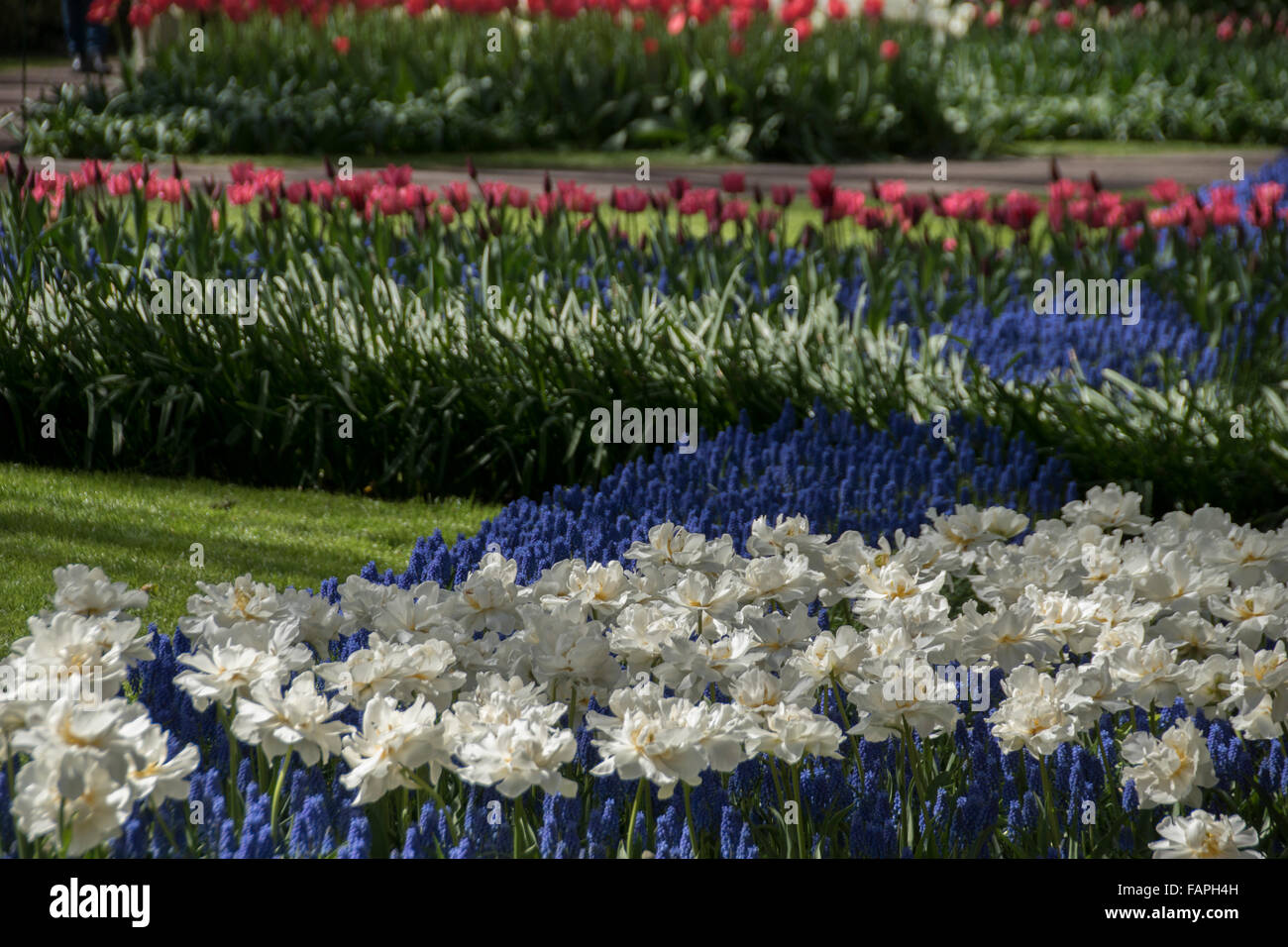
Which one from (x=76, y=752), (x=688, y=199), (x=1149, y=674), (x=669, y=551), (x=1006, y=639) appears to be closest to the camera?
(x=76, y=752)

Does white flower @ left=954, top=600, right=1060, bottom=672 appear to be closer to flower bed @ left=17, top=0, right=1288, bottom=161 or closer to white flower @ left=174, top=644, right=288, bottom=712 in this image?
white flower @ left=174, top=644, right=288, bottom=712

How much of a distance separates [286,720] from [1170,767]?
3.96 ft

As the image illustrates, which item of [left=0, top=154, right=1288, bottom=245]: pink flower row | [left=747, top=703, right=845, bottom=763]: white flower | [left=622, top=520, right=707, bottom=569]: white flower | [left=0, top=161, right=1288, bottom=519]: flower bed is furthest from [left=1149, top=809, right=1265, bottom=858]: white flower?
[left=0, top=154, right=1288, bottom=245]: pink flower row

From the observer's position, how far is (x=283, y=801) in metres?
2.17

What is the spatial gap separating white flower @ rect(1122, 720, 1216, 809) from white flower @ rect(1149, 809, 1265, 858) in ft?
0.35

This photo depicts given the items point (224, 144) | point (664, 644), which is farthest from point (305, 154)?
point (664, 644)

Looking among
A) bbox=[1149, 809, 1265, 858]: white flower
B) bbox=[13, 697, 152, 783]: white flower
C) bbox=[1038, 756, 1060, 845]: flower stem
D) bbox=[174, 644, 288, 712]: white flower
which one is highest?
bbox=[13, 697, 152, 783]: white flower

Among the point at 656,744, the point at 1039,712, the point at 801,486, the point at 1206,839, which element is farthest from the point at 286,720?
the point at 801,486

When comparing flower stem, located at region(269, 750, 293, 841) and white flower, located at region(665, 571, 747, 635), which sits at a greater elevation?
white flower, located at region(665, 571, 747, 635)

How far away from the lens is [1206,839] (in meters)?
1.92

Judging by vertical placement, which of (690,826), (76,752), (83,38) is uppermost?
(83,38)

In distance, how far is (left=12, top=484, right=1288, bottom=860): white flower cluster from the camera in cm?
Answer: 194

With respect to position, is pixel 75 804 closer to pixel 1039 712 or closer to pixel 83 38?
pixel 1039 712
